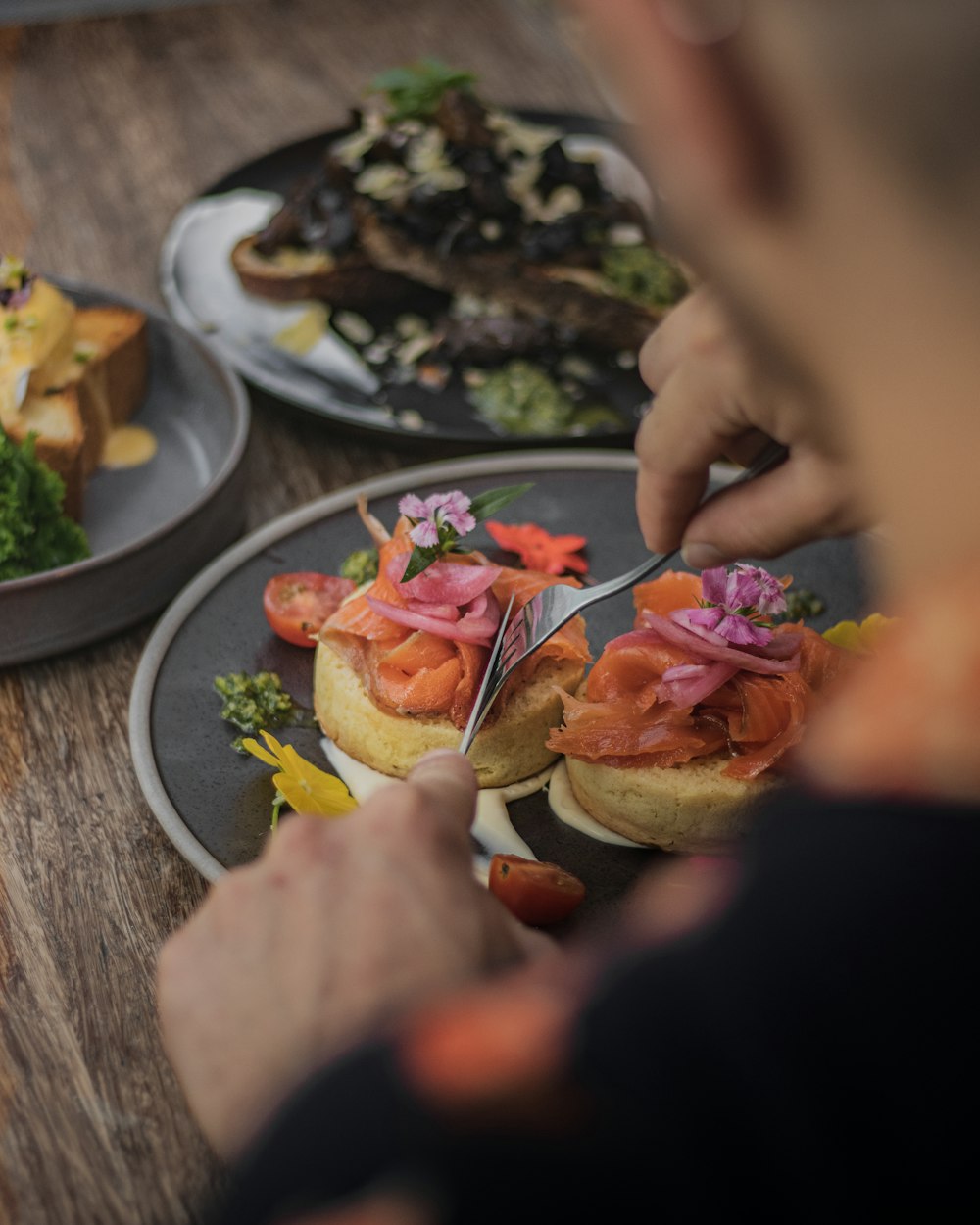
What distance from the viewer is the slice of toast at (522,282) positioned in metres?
2.84

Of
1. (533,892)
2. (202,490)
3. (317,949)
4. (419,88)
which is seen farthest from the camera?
(419,88)

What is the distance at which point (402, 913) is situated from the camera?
957 millimetres

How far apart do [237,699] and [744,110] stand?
1.42m

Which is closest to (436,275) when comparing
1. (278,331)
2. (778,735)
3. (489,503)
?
(278,331)

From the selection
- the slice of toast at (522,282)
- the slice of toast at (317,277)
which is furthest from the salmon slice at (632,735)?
the slice of toast at (317,277)

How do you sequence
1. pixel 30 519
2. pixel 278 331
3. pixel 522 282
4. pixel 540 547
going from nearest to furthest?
pixel 30 519, pixel 540 547, pixel 278 331, pixel 522 282

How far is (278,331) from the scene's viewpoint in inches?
110

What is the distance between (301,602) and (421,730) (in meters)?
0.36

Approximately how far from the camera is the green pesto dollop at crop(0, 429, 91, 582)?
6.63 ft

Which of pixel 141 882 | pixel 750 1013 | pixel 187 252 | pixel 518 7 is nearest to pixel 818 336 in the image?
pixel 750 1013

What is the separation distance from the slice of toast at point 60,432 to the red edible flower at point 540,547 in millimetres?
739

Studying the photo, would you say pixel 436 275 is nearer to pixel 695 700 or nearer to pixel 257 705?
pixel 257 705

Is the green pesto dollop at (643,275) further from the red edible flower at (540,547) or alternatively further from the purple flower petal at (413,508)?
the purple flower petal at (413,508)

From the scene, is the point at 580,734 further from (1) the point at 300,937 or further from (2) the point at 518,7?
(2) the point at 518,7
